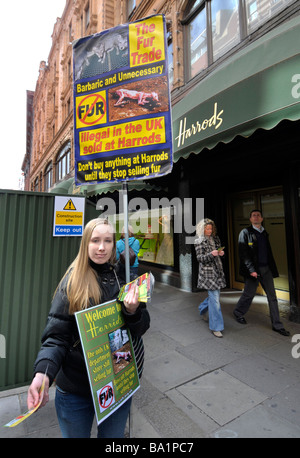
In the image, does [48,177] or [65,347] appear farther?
[48,177]

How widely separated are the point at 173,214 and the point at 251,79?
14.8 ft

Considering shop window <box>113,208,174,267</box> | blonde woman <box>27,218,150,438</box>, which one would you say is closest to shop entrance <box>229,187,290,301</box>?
shop window <box>113,208,174,267</box>

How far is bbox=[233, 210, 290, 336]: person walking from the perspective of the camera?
4098 mm

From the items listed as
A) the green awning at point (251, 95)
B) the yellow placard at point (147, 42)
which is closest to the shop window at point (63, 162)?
the green awning at point (251, 95)

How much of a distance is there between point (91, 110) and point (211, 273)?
303cm

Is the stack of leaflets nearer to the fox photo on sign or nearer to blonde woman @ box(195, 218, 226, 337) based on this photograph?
the fox photo on sign

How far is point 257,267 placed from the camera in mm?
4238

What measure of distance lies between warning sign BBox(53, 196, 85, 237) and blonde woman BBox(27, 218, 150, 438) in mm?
1542

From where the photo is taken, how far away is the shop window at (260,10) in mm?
4762

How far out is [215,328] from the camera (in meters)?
4.05

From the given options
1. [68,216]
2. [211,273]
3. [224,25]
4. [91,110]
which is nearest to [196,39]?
[224,25]

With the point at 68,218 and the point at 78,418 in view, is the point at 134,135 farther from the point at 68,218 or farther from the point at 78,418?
the point at 78,418

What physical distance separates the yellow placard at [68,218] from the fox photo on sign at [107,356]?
5.94 ft

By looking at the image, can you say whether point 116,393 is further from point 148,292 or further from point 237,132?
point 237,132
